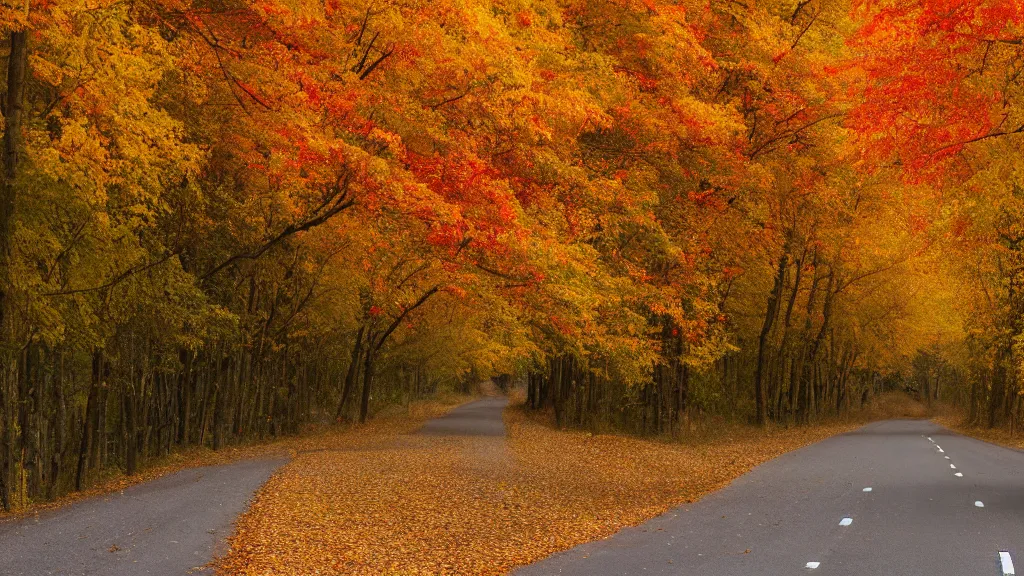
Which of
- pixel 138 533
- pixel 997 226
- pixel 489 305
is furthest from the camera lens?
pixel 997 226

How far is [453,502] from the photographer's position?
14.7m

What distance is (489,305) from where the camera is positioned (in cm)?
2419

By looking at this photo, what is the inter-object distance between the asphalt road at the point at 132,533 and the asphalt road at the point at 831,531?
395 centimetres

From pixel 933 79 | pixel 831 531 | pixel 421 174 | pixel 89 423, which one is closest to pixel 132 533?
pixel 89 423

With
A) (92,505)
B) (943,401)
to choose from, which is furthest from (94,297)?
(943,401)

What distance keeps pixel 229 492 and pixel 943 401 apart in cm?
8800

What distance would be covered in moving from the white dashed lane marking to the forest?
24.5ft

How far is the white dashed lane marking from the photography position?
897cm

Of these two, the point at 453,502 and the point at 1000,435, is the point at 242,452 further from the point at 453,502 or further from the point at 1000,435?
the point at 1000,435

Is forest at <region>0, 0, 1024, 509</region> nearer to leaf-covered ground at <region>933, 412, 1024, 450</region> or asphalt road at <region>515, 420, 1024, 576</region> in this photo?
leaf-covered ground at <region>933, 412, 1024, 450</region>

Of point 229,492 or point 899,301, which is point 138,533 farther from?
point 899,301

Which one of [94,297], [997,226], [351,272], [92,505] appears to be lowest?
[92,505]

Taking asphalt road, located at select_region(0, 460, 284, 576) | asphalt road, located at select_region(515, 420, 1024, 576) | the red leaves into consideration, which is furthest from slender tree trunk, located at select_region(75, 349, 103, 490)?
the red leaves

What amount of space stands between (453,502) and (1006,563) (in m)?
8.06
